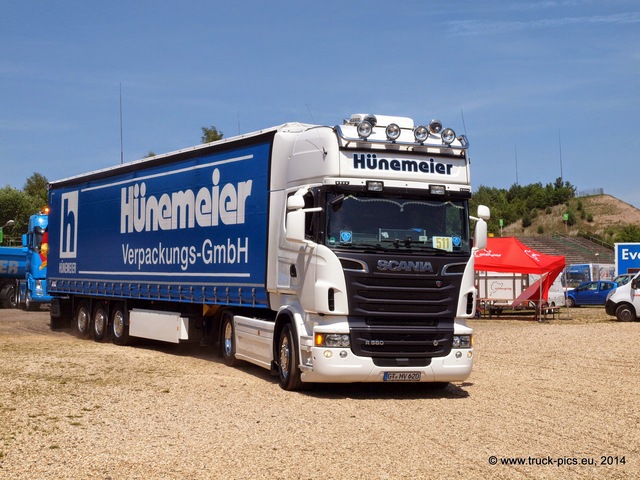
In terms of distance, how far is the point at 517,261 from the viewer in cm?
3541

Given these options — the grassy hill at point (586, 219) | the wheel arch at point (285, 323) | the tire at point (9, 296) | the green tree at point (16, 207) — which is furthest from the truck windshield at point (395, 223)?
the grassy hill at point (586, 219)

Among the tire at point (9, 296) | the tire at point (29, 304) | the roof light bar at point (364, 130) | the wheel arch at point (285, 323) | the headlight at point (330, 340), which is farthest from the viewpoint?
the tire at point (9, 296)

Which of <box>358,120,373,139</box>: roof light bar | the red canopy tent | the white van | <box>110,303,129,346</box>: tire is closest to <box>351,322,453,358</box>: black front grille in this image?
<box>358,120,373,139</box>: roof light bar

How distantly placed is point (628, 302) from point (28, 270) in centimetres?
2258

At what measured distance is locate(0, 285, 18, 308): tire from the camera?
4241cm

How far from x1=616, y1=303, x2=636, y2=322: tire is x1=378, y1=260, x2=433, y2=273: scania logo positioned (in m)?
23.2

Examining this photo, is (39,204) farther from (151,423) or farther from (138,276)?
(151,423)

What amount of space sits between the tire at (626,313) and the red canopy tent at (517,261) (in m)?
2.84

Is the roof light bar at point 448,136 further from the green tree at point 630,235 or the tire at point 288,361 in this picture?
the green tree at point 630,235

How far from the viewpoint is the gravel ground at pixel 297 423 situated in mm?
8391

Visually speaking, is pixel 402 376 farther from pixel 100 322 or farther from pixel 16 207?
pixel 16 207

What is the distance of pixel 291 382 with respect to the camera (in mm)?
13461

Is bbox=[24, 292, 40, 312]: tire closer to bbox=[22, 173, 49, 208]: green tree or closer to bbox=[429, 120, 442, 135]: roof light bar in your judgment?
bbox=[429, 120, 442, 135]: roof light bar

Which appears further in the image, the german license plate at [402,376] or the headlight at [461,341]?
the headlight at [461,341]
